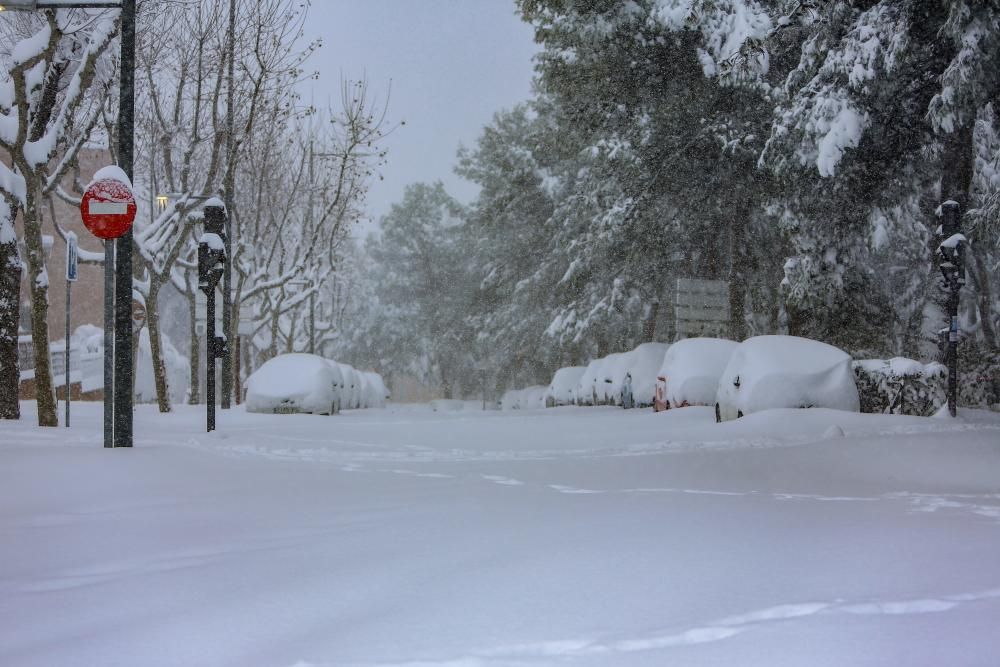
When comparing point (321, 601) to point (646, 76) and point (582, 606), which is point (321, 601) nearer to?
point (582, 606)

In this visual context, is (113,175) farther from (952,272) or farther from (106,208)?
(952,272)

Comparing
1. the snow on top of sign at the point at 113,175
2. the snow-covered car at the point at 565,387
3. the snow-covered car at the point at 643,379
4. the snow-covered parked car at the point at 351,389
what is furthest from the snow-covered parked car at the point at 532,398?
the snow on top of sign at the point at 113,175

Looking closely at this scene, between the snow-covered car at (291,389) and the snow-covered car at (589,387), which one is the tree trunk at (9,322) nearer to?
the snow-covered car at (291,389)

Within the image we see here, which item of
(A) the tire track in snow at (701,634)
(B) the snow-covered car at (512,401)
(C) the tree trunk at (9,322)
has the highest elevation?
Answer: (C) the tree trunk at (9,322)

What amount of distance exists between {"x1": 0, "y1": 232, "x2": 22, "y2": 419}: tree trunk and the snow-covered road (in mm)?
5553

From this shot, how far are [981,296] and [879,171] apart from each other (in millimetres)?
20486

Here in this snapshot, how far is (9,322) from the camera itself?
49.7ft

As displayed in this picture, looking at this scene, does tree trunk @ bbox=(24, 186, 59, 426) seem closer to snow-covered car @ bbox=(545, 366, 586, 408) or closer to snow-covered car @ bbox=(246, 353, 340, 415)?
snow-covered car @ bbox=(246, 353, 340, 415)

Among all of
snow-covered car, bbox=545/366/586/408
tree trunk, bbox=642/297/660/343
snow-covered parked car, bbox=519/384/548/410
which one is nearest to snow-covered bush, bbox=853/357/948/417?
snow-covered car, bbox=545/366/586/408

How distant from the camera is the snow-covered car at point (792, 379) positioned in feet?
48.5

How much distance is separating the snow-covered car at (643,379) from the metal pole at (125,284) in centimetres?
1564

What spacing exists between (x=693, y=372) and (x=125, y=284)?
1138 centimetres

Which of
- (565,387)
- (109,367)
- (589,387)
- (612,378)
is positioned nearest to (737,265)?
(612,378)

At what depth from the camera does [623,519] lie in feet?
20.5
